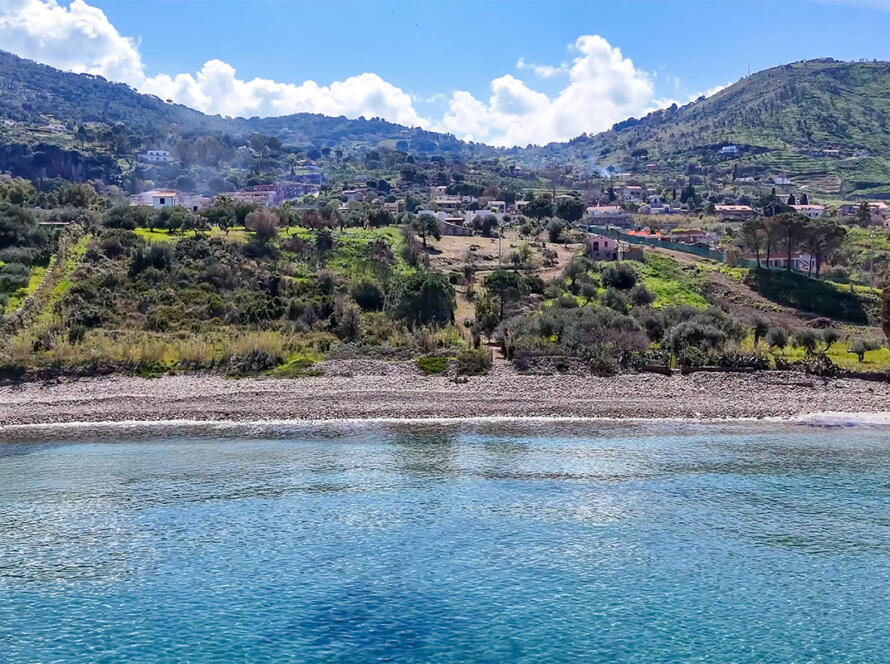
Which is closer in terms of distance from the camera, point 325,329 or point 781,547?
point 781,547

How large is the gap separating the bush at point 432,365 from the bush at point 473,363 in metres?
0.62

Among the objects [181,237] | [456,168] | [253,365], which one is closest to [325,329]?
[253,365]

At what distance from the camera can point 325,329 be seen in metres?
38.6

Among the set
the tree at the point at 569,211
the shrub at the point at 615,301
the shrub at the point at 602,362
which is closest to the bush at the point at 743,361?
the shrub at the point at 602,362

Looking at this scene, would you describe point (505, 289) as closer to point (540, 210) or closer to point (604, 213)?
point (540, 210)

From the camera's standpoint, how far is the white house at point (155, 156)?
164 meters

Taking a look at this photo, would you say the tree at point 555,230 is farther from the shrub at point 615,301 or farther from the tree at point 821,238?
the shrub at point 615,301

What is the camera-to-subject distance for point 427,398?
100 ft

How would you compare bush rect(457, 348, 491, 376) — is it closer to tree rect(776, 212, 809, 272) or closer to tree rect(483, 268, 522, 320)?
tree rect(483, 268, 522, 320)

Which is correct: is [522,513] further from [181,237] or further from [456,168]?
[456,168]

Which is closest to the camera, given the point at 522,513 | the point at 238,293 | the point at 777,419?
the point at 522,513

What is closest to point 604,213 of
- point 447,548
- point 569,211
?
point 569,211

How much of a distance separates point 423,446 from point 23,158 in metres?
143

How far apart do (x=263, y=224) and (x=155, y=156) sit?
125 meters
